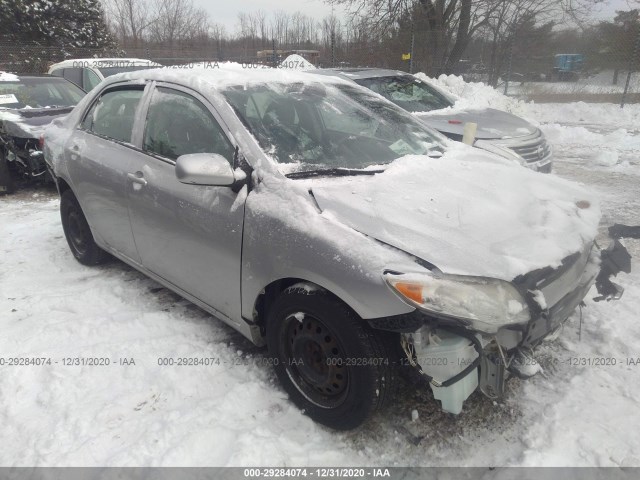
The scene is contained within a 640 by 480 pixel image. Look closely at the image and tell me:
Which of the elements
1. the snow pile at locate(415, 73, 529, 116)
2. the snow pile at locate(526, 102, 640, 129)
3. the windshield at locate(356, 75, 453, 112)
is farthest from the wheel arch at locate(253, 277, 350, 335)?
the snow pile at locate(526, 102, 640, 129)

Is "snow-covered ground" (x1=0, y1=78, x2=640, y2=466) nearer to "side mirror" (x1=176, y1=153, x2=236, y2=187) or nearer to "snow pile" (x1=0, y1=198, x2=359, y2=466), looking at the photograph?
"snow pile" (x1=0, y1=198, x2=359, y2=466)

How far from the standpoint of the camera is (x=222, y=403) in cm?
253

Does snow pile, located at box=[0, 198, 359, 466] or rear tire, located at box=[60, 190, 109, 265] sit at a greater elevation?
rear tire, located at box=[60, 190, 109, 265]

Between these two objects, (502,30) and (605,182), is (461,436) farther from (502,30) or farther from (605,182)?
(502,30)

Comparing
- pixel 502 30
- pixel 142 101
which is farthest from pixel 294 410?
pixel 502 30

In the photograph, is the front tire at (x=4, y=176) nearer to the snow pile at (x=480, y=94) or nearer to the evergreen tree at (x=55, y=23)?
the snow pile at (x=480, y=94)

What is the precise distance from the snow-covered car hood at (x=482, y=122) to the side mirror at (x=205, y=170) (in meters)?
3.98

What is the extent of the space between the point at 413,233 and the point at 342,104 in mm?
1488

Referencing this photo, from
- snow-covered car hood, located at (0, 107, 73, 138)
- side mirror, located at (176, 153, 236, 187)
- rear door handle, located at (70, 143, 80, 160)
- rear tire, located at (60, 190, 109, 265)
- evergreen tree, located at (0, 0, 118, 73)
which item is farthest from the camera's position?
evergreen tree, located at (0, 0, 118, 73)

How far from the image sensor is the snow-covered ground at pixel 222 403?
2.22 metres

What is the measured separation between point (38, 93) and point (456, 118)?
6.59 meters

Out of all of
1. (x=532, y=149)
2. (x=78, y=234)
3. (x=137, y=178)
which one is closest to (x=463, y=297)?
(x=137, y=178)

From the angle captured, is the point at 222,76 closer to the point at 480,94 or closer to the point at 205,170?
the point at 205,170

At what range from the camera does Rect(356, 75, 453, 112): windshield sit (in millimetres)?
7246
